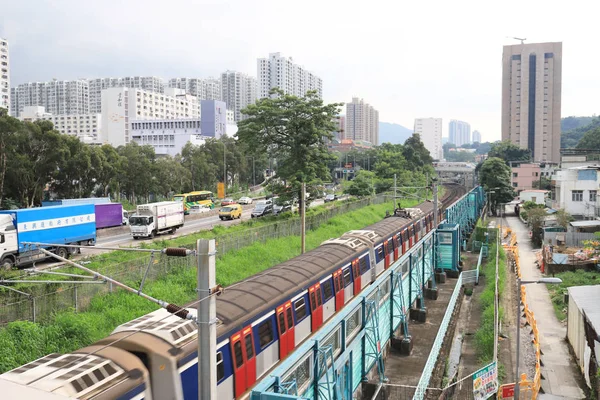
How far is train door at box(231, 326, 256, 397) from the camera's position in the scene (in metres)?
10.9

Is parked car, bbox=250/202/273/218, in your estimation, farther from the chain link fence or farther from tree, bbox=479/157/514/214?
tree, bbox=479/157/514/214

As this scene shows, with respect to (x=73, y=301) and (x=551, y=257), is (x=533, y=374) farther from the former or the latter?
(x=551, y=257)

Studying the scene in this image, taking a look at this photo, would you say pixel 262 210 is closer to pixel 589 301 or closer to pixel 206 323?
pixel 589 301

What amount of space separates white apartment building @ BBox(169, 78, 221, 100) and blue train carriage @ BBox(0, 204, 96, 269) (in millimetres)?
156522

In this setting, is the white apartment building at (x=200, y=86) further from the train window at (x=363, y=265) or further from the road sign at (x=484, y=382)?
the road sign at (x=484, y=382)

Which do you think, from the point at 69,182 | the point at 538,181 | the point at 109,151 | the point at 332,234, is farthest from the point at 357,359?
the point at 538,181

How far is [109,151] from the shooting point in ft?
149

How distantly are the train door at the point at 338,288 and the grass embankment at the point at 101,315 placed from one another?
667 cm

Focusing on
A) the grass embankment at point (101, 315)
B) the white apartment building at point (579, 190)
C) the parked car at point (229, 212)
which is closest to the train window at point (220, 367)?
the grass embankment at point (101, 315)

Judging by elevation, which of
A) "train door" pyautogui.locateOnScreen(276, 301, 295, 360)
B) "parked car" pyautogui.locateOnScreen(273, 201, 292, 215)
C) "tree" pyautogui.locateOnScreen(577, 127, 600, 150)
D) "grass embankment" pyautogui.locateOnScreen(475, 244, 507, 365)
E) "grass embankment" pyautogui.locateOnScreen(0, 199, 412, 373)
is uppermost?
"tree" pyautogui.locateOnScreen(577, 127, 600, 150)

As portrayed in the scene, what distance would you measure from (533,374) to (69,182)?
36.2m

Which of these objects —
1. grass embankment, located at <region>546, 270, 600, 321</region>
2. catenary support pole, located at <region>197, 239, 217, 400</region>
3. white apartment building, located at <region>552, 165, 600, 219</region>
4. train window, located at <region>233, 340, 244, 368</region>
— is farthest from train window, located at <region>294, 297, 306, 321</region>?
white apartment building, located at <region>552, 165, 600, 219</region>

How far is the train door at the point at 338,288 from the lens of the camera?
1723cm

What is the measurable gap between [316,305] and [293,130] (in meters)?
20.8
